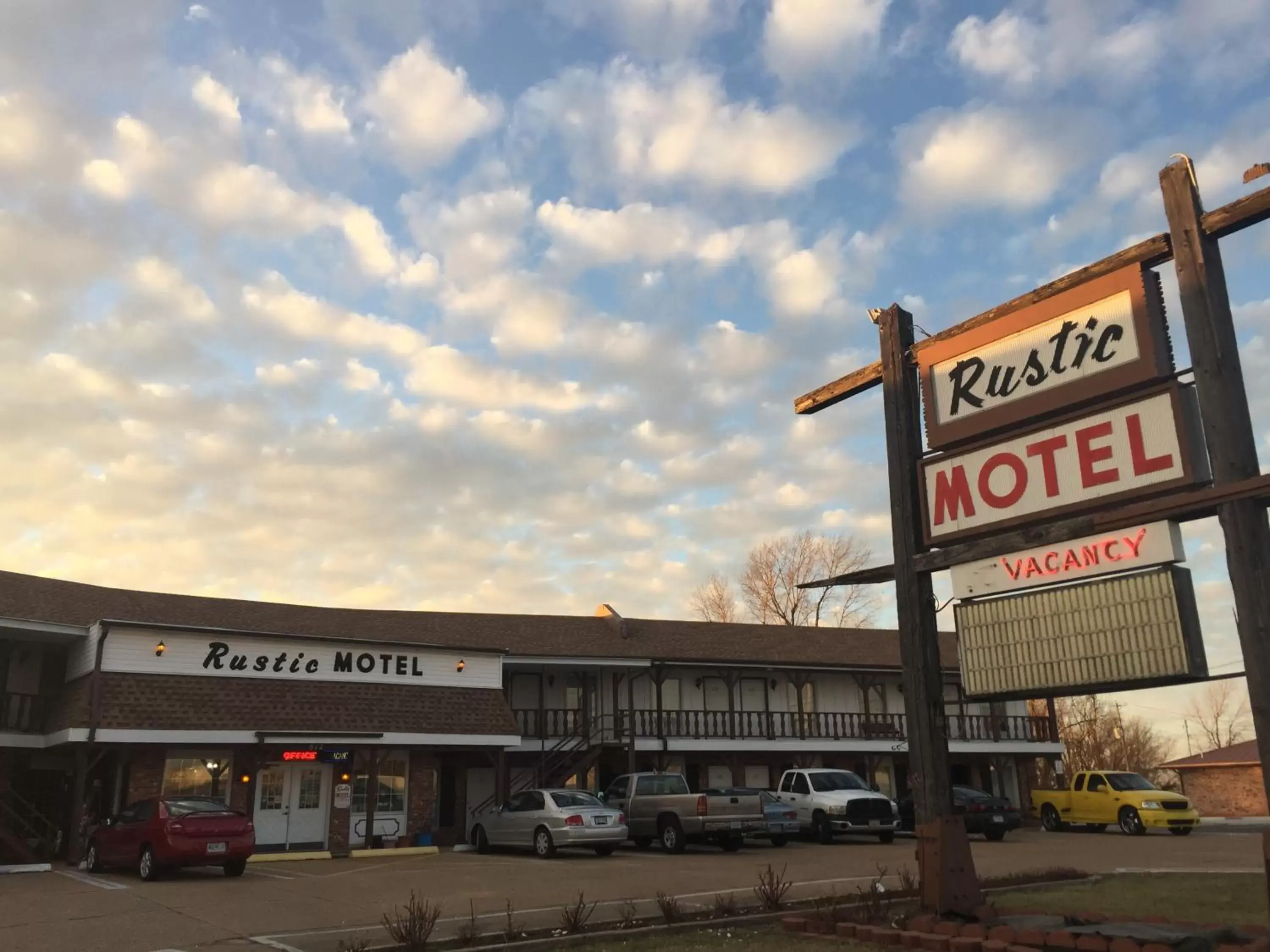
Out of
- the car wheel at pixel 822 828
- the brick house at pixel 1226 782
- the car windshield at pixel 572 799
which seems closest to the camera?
the car windshield at pixel 572 799

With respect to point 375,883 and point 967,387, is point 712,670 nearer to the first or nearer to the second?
point 375,883

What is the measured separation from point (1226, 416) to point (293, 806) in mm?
22230

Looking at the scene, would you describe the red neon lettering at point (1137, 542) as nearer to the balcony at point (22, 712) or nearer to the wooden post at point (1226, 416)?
the wooden post at point (1226, 416)

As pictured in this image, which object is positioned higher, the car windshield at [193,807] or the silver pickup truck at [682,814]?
the car windshield at [193,807]

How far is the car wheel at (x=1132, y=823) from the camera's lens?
2775 cm

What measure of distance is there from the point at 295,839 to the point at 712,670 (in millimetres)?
15203

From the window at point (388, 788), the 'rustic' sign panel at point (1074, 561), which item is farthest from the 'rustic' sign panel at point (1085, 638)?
the window at point (388, 788)

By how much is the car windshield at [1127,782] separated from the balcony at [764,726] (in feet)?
15.5

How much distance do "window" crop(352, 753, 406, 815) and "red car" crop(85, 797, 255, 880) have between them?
7.31 m

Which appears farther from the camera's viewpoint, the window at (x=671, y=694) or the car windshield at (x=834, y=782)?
the window at (x=671, y=694)

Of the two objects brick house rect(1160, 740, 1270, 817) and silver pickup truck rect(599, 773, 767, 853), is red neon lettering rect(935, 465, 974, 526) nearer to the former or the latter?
silver pickup truck rect(599, 773, 767, 853)

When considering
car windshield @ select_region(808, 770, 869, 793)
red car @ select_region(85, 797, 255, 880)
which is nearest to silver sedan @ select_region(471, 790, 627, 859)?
car windshield @ select_region(808, 770, 869, 793)

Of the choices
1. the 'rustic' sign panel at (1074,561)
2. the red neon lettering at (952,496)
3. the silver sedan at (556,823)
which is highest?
the red neon lettering at (952,496)

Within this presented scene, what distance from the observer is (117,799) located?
76.5 ft
